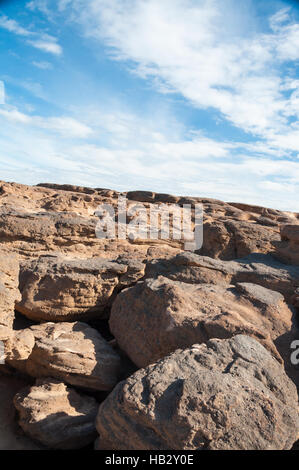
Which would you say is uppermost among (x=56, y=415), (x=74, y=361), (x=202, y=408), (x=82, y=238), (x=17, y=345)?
(x=82, y=238)

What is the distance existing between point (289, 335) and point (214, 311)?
107cm

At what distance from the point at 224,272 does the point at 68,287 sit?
269cm

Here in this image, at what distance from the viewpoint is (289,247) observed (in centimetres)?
643

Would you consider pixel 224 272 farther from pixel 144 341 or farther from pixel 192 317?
pixel 144 341

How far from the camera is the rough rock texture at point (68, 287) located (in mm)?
Answer: 5137

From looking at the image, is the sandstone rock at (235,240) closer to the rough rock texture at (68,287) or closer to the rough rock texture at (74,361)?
the rough rock texture at (68,287)

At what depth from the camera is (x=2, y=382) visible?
4535mm

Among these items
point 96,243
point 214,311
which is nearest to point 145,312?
point 214,311

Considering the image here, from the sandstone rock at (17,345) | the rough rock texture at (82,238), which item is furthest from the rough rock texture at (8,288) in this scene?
the rough rock texture at (82,238)

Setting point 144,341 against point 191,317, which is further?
point 144,341

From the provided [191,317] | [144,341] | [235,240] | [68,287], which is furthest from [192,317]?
[235,240]

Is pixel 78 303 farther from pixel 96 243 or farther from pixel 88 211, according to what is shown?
pixel 88 211

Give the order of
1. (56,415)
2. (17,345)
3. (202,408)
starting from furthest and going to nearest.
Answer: (17,345) < (56,415) < (202,408)

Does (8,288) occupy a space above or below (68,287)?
above
